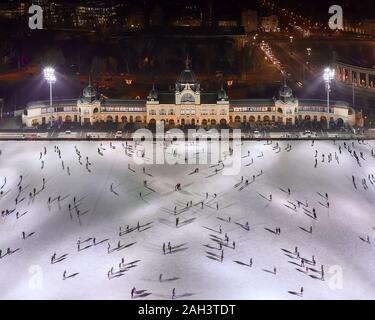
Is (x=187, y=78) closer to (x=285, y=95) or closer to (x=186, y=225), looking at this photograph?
(x=285, y=95)

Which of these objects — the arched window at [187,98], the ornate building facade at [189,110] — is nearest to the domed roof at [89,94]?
the ornate building facade at [189,110]

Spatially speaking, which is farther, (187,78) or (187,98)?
(187,78)

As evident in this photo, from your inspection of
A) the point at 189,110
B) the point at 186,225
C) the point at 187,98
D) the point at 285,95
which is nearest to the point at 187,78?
the point at 187,98

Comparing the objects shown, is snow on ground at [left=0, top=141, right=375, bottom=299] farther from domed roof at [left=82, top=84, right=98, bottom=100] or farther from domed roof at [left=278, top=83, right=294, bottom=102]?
domed roof at [left=82, top=84, right=98, bottom=100]

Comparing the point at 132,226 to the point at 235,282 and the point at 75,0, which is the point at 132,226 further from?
the point at 75,0

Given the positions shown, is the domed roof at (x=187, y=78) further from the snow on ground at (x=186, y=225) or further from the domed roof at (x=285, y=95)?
the snow on ground at (x=186, y=225)

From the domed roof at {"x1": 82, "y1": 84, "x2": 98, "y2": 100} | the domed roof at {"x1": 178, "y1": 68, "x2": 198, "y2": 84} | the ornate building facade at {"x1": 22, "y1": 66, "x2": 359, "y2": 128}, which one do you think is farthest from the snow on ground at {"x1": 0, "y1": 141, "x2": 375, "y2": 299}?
the domed roof at {"x1": 178, "y1": 68, "x2": 198, "y2": 84}
